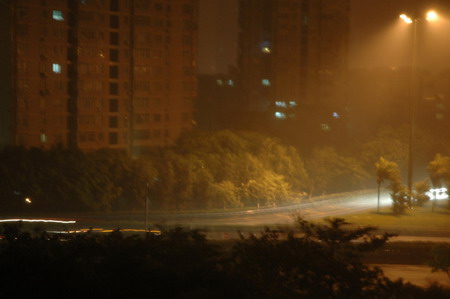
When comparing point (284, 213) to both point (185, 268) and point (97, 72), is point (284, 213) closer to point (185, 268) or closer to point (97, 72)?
point (97, 72)

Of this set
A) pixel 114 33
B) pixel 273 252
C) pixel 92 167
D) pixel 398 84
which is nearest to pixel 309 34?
pixel 398 84

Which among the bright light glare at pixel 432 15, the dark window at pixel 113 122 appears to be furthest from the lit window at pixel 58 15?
the bright light glare at pixel 432 15

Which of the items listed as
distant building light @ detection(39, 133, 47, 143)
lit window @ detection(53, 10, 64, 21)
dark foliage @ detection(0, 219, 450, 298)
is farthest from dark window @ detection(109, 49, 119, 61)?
dark foliage @ detection(0, 219, 450, 298)

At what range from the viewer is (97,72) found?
2509cm

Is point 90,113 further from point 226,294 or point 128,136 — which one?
point 226,294

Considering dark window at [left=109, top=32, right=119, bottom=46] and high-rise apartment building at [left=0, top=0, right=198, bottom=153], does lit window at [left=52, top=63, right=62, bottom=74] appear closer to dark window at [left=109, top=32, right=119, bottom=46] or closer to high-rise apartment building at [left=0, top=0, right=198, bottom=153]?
high-rise apartment building at [left=0, top=0, right=198, bottom=153]

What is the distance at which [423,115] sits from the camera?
40.5 meters

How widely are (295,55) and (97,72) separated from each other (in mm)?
13628

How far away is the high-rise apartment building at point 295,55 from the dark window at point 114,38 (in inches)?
454

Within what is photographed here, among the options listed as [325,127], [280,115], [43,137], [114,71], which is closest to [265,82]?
[280,115]

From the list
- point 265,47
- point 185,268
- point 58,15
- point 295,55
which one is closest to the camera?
point 185,268

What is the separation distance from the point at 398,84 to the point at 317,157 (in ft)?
60.9

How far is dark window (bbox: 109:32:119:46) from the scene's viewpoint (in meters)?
25.7

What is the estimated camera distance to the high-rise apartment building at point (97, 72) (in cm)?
2305
